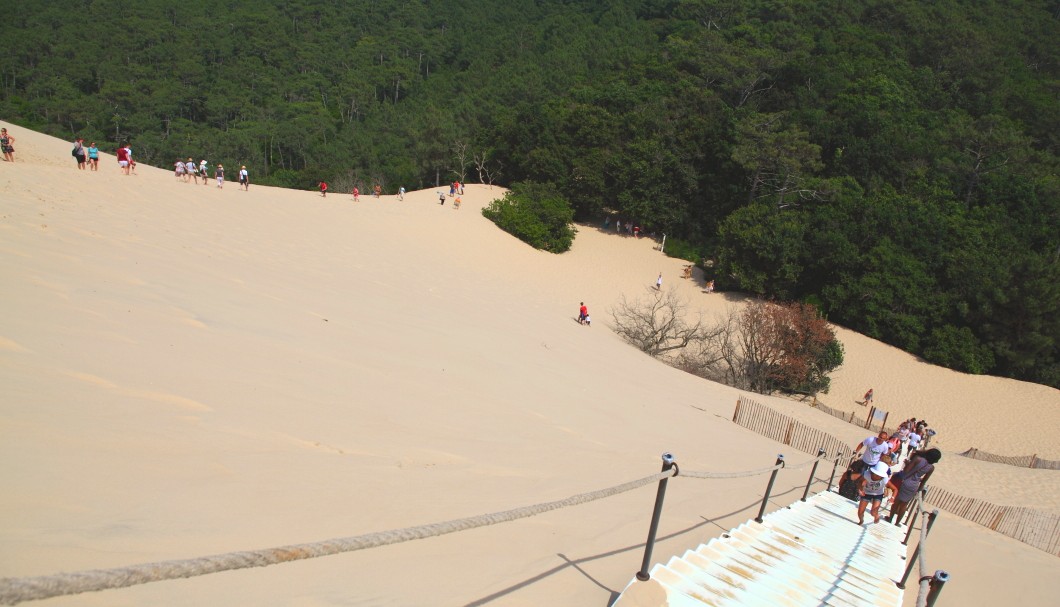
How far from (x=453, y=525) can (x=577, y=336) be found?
51.2 feet

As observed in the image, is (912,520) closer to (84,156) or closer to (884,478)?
(884,478)

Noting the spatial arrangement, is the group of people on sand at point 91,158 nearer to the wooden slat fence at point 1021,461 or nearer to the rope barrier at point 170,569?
the rope barrier at point 170,569

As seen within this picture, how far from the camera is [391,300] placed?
1343cm

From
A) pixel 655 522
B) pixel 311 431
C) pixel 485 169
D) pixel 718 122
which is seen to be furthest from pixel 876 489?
pixel 485 169

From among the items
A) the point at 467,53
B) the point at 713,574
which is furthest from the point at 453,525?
the point at 467,53

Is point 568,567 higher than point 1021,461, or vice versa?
point 1021,461

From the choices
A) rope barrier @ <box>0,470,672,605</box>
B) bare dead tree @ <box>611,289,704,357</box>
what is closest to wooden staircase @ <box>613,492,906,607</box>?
rope barrier @ <box>0,470,672,605</box>

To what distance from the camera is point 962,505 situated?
10977 millimetres

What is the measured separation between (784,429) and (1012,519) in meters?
4.48

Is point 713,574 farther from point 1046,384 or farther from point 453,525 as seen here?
point 1046,384

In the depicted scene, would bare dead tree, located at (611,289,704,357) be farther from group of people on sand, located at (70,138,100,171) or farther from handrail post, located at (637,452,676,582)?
group of people on sand, located at (70,138,100,171)

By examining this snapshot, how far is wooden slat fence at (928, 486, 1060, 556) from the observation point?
32.2 feet

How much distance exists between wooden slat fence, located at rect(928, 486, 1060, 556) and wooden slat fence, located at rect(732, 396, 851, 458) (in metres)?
2.13

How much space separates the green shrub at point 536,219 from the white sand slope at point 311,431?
63.2 ft
